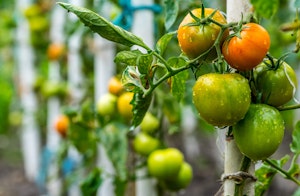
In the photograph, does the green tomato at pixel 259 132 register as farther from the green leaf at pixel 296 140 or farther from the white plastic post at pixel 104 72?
the white plastic post at pixel 104 72

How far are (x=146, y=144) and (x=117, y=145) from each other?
0.09m

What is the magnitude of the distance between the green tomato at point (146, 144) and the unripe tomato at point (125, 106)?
7 cm

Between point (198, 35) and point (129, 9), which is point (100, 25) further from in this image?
point (129, 9)

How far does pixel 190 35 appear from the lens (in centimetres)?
62

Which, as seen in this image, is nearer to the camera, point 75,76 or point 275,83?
point 275,83

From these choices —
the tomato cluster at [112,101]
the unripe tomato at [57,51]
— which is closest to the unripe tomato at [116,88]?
the tomato cluster at [112,101]

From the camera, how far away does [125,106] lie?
1304mm

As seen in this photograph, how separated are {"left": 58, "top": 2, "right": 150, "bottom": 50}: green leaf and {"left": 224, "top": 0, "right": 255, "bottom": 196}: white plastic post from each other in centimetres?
14

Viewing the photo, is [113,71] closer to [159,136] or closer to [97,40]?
[97,40]

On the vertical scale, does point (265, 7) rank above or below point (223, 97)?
above

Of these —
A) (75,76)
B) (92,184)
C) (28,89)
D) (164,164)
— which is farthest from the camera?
(28,89)

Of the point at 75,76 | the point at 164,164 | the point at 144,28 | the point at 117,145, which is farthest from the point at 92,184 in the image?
the point at 75,76

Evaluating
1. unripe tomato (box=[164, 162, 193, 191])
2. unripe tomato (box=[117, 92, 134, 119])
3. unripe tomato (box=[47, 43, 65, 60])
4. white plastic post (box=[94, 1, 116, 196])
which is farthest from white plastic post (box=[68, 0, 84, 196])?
unripe tomato (box=[164, 162, 193, 191])

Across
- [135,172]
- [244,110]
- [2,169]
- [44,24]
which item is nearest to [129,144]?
[135,172]
